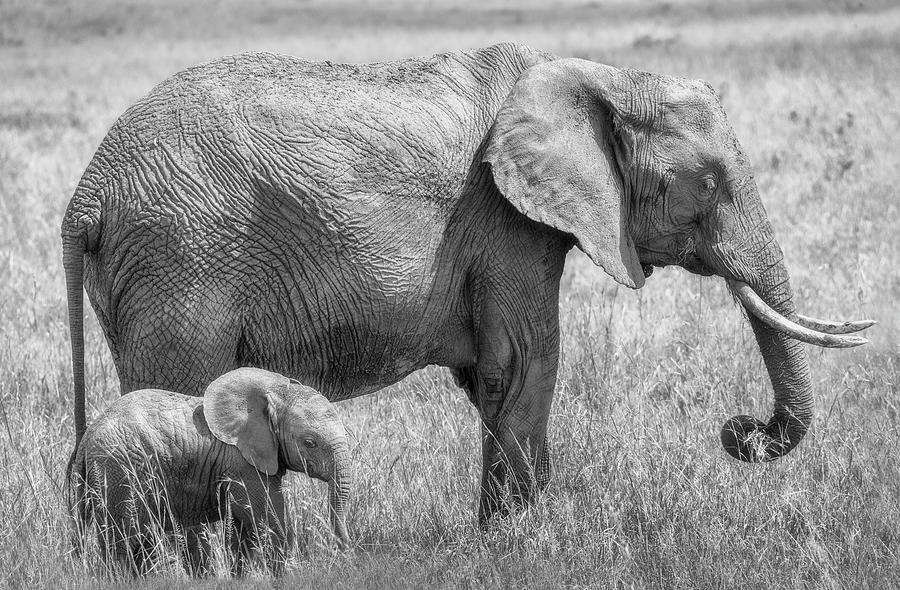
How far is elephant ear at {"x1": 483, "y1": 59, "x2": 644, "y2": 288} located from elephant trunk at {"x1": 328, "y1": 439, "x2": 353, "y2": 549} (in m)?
1.28

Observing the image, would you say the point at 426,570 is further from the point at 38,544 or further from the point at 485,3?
the point at 485,3

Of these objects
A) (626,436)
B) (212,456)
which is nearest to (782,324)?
(626,436)

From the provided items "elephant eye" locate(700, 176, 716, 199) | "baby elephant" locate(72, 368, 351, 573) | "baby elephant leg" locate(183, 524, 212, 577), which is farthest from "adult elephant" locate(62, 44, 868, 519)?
"baby elephant leg" locate(183, 524, 212, 577)

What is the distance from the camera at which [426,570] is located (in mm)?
5180

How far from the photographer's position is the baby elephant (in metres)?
4.90

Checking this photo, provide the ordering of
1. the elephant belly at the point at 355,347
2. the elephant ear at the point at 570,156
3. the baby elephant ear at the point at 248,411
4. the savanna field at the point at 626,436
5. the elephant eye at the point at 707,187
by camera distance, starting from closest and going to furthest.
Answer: the baby elephant ear at the point at 248,411, the savanna field at the point at 626,436, the elephant belly at the point at 355,347, the elephant ear at the point at 570,156, the elephant eye at the point at 707,187

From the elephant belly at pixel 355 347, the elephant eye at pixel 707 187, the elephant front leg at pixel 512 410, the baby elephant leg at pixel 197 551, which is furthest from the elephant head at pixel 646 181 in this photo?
the baby elephant leg at pixel 197 551

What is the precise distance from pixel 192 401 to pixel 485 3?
170 feet

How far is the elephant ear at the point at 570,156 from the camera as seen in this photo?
17.9 feet

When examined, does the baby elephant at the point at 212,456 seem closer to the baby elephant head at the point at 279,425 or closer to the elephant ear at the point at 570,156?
the baby elephant head at the point at 279,425

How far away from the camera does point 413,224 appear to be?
5402mm

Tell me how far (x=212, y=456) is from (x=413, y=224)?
126 centimetres

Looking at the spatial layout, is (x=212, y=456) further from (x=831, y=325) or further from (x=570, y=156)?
(x=831, y=325)

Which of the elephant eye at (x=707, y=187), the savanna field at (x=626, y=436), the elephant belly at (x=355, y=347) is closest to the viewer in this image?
the savanna field at (x=626, y=436)
